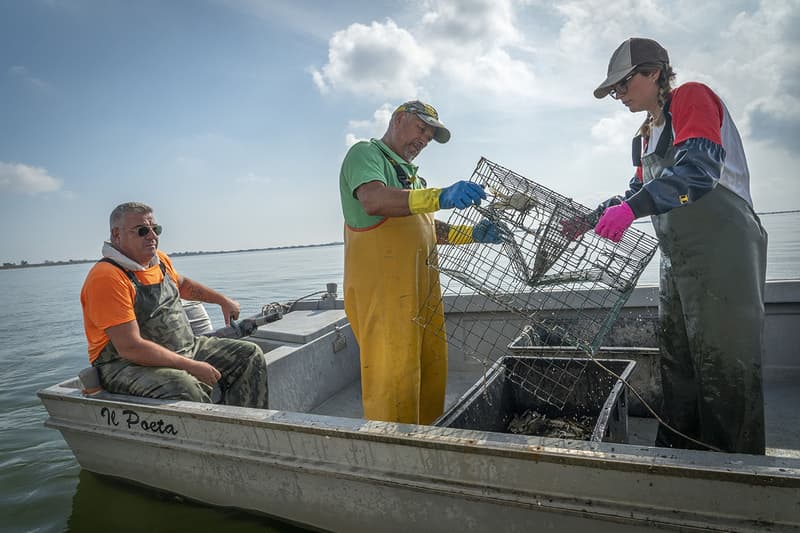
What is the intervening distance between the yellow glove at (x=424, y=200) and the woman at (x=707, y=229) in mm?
727

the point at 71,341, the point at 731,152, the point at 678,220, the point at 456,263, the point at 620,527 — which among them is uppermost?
the point at 731,152

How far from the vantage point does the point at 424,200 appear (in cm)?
215

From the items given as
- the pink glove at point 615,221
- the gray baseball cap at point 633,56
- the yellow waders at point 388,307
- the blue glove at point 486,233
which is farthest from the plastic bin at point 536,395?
the gray baseball cap at point 633,56

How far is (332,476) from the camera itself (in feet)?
6.88

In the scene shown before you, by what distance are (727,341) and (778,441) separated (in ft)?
4.92

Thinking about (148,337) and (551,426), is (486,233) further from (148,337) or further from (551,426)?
(148,337)

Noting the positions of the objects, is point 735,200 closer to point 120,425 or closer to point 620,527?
point 620,527

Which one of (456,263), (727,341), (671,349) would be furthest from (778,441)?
(456,263)

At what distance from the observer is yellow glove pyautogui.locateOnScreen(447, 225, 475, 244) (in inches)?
109

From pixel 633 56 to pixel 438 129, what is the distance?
3.31 ft

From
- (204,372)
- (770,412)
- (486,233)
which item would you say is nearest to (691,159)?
(486,233)

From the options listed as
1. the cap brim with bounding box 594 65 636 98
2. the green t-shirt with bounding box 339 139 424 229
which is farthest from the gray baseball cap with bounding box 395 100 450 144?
the cap brim with bounding box 594 65 636 98

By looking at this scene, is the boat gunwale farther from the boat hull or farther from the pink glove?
the pink glove

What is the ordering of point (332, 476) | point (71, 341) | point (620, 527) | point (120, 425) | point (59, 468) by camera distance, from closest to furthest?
point (620, 527) → point (332, 476) → point (120, 425) → point (59, 468) → point (71, 341)
